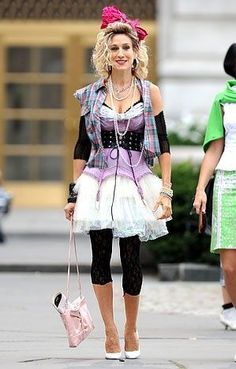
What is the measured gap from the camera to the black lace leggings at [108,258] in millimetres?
7883

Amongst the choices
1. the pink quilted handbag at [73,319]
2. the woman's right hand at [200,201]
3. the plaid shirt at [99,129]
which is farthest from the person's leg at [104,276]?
the woman's right hand at [200,201]

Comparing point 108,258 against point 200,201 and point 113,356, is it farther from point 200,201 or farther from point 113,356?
point 200,201

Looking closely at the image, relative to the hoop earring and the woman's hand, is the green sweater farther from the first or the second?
the woman's hand

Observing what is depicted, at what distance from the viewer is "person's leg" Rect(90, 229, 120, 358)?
7.89m

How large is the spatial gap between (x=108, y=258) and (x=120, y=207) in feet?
1.06

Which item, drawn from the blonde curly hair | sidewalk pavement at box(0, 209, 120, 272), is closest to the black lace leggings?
the blonde curly hair

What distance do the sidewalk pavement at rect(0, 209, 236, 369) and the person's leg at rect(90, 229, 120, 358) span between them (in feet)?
0.61

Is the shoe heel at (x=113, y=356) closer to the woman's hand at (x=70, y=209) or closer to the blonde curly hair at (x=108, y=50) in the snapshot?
the woman's hand at (x=70, y=209)

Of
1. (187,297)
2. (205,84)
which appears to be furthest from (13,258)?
(205,84)

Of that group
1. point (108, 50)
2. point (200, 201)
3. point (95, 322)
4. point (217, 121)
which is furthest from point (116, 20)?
point (95, 322)

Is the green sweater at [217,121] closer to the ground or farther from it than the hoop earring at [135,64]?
closer to the ground

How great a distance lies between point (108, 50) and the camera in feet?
26.1

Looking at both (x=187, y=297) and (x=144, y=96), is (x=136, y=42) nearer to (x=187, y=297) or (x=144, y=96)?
(x=144, y=96)

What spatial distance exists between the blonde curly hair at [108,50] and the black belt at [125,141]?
0.34 m
